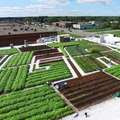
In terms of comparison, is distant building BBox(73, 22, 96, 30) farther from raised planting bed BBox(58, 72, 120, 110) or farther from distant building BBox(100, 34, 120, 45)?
raised planting bed BBox(58, 72, 120, 110)

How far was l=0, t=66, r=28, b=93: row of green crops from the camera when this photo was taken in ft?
91.8

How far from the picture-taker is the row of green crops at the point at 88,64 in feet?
119

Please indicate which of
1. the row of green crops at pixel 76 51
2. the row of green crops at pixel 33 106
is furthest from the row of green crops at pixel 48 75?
the row of green crops at pixel 76 51

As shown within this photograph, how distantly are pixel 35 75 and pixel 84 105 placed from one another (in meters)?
11.3

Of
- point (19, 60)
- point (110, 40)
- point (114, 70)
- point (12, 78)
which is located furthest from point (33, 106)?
point (110, 40)

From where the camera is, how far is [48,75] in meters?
32.5

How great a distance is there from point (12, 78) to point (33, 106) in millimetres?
9792

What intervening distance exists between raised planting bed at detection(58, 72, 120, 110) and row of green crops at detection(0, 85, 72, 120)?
166cm

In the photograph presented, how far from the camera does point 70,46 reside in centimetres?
5572

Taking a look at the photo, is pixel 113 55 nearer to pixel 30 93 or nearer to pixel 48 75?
pixel 48 75

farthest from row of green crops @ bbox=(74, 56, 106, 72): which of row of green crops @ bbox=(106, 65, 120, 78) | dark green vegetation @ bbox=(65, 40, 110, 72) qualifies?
row of green crops @ bbox=(106, 65, 120, 78)

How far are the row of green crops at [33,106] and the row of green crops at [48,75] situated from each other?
3.24 metres

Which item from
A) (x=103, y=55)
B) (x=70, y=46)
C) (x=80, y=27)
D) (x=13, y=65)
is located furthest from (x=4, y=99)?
(x=80, y=27)

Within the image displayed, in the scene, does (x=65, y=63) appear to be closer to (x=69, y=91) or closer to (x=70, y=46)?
(x=69, y=91)
